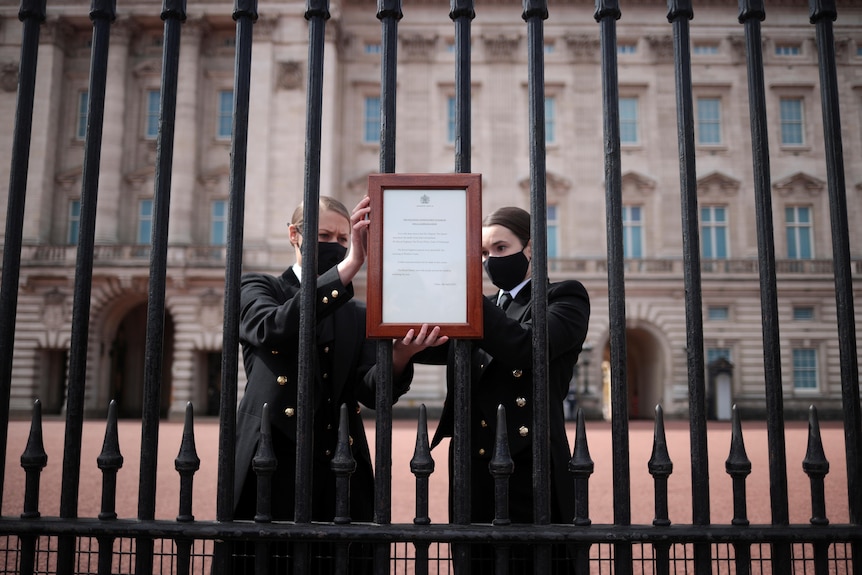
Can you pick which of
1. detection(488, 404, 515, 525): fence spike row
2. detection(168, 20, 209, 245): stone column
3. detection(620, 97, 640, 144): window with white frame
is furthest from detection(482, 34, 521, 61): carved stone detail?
detection(488, 404, 515, 525): fence spike row

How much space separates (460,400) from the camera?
203cm

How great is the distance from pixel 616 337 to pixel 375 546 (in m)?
0.98

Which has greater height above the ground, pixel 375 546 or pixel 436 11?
pixel 436 11

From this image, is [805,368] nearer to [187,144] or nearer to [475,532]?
[187,144]

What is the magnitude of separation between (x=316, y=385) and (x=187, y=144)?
87.7ft

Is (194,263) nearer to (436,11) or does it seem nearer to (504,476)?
(436,11)

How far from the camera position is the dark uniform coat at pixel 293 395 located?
2.64 m

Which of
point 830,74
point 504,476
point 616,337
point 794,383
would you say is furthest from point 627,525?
point 794,383

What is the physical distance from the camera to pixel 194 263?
25672mm

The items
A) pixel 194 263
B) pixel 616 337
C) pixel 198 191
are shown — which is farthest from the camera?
pixel 198 191

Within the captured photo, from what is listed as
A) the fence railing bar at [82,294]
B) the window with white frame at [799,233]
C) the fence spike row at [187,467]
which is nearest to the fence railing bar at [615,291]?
the fence spike row at [187,467]

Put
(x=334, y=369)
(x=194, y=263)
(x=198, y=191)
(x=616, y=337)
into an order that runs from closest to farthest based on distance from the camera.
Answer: (x=616, y=337) → (x=334, y=369) → (x=194, y=263) → (x=198, y=191)

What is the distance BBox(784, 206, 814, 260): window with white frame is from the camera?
27.5 meters

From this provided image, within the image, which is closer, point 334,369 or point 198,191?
point 334,369
